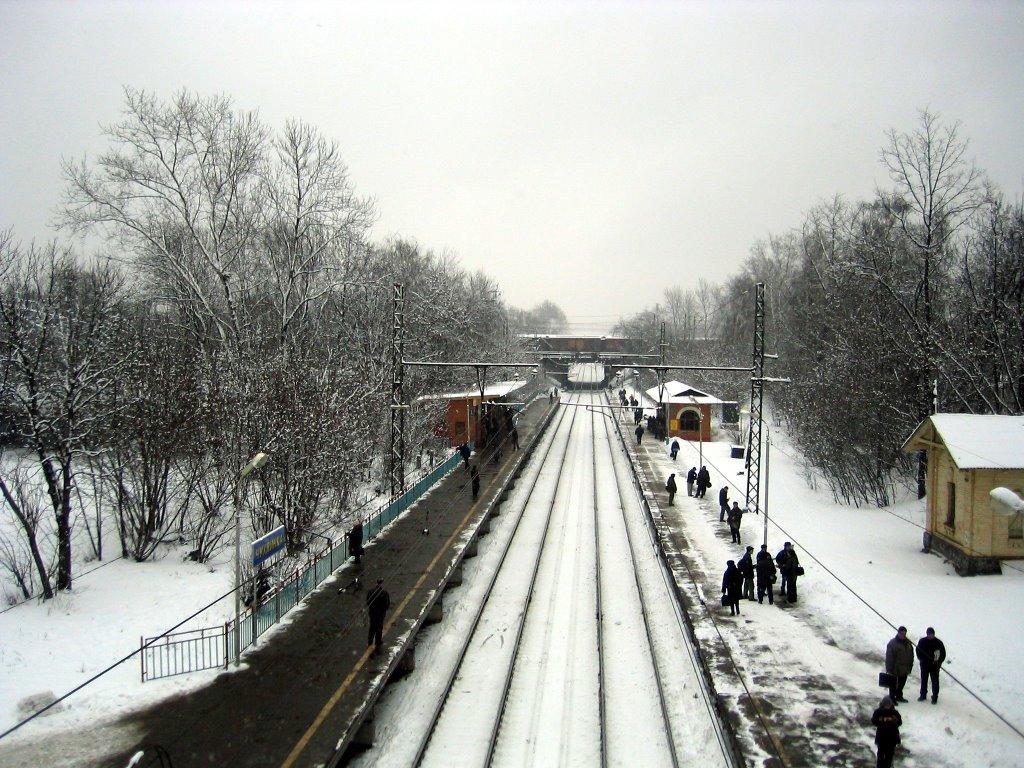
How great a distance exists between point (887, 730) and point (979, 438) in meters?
9.80

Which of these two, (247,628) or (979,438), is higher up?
(979,438)

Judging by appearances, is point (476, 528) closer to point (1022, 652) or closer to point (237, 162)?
point (1022, 652)

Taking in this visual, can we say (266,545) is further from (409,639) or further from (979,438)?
(979,438)

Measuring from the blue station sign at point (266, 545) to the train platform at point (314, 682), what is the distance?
4.50 feet

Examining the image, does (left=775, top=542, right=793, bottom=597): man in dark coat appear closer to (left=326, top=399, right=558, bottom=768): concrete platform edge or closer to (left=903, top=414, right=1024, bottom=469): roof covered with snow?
(left=903, top=414, right=1024, bottom=469): roof covered with snow

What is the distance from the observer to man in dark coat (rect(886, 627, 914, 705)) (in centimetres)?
1013

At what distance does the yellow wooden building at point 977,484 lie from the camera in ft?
49.2

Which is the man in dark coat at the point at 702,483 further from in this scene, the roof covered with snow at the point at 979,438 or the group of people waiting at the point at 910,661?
the group of people waiting at the point at 910,661

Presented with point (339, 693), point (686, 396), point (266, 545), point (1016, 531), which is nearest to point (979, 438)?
point (1016, 531)

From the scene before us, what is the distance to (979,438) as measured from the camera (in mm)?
15773

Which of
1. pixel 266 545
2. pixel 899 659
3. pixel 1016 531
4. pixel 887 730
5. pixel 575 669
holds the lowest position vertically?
pixel 575 669

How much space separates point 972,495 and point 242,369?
17.9 m

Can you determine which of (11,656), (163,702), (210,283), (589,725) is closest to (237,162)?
(210,283)

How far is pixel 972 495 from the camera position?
15195mm
